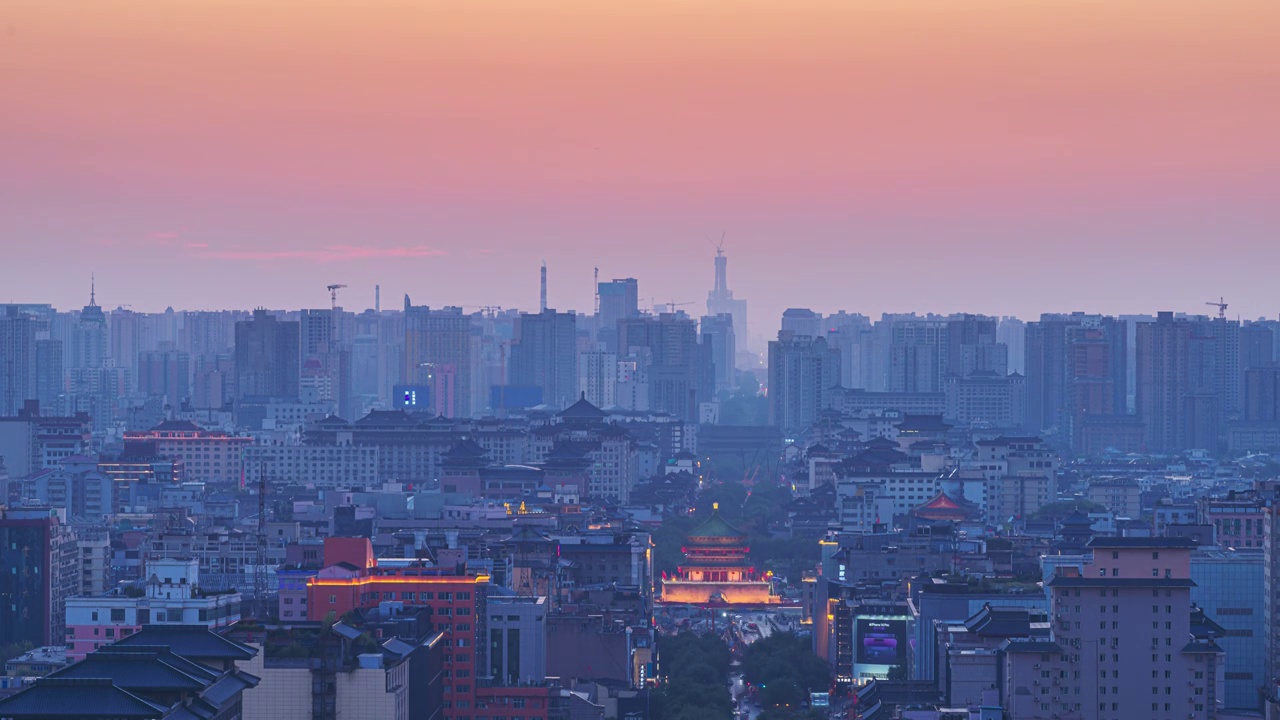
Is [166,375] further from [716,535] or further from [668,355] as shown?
[716,535]

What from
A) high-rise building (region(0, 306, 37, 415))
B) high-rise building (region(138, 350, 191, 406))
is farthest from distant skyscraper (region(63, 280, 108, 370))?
high-rise building (region(0, 306, 37, 415))

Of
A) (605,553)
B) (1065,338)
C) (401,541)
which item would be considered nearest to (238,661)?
(401,541)

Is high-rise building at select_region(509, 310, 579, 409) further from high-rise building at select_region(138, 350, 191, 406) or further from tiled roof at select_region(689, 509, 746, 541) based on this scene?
tiled roof at select_region(689, 509, 746, 541)

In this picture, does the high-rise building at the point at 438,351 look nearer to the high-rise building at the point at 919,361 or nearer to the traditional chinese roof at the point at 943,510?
the high-rise building at the point at 919,361

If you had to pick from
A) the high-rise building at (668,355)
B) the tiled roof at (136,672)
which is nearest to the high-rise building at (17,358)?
the high-rise building at (668,355)

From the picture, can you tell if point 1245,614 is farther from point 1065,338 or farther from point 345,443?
point 1065,338

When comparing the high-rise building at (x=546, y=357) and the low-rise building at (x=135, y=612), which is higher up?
the high-rise building at (x=546, y=357)
